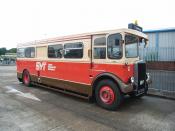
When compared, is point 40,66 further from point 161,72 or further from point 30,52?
point 161,72

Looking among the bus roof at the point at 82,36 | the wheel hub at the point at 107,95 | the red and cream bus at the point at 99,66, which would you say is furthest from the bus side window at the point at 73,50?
the wheel hub at the point at 107,95

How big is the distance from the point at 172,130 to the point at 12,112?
467 cm

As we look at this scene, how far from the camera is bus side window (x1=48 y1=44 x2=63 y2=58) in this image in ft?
26.1

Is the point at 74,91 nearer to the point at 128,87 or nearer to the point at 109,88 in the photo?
the point at 109,88

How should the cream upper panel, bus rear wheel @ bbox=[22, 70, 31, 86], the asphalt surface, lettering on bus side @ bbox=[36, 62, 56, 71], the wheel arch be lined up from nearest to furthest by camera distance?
the asphalt surface < the wheel arch < the cream upper panel < lettering on bus side @ bbox=[36, 62, 56, 71] < bus rear wheel @ bbox=[22, 70, 31, 86]

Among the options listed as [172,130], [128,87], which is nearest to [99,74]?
[128,87]

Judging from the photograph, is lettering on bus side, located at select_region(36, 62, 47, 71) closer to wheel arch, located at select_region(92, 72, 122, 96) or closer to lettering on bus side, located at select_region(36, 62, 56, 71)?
lettering on bus side, located at select_region(36, 62, 56, 71)

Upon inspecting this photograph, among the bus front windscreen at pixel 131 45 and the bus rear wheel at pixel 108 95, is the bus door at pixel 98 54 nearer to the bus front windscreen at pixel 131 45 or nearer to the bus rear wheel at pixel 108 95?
the bus rear wheel at pixel 108 95

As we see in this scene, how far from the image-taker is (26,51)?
414 inches

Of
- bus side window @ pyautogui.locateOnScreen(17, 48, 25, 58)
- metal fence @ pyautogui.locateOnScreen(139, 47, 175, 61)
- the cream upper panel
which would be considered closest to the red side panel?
the cream upper panel

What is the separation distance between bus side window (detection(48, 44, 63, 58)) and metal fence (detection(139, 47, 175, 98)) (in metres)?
3.41

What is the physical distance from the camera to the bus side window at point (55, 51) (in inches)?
313

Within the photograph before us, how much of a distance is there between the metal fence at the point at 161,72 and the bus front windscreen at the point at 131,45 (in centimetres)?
56

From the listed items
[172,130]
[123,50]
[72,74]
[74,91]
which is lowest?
[172,130]
